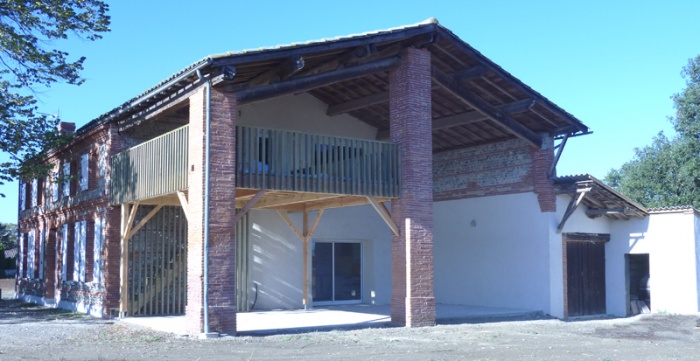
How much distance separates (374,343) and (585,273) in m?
9.54

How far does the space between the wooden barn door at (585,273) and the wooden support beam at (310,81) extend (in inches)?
290

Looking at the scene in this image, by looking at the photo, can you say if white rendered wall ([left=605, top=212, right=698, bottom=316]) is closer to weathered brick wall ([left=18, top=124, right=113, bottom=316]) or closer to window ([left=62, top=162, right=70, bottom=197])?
weathered brick wall ([left=18, top=124, right=113, bottom=316])

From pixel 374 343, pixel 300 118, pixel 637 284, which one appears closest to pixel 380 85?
pixel 300 118

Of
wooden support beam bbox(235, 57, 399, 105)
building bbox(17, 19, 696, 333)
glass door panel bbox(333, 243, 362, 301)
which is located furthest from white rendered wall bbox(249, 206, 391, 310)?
wooden support beam bbox(235, 57, 399, 105)

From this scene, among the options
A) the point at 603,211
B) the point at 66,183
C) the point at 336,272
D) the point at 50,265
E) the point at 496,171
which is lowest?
the point at 336,272

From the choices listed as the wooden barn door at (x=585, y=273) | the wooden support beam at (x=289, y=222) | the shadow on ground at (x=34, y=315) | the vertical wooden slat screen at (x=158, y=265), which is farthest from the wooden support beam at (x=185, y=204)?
the wooden barn door at (x=585, y=273)

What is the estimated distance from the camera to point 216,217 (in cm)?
1414

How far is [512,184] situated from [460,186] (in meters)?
1.99

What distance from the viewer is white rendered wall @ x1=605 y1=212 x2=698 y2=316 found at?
2020 cm

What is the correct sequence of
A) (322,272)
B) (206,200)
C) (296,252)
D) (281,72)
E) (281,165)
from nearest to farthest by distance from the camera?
1. (206,200)
2. (281,72)
3. (281,165)
4. (296,252)
5. (322,272)

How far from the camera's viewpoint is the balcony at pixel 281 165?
49.3 feet

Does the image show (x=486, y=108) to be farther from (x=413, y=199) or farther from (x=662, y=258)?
(x=662, y=258)

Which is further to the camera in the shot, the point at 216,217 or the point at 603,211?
the point at 603,211

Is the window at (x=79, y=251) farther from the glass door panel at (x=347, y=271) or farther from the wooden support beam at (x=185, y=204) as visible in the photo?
the glass door panel at (x=347, y=271)
